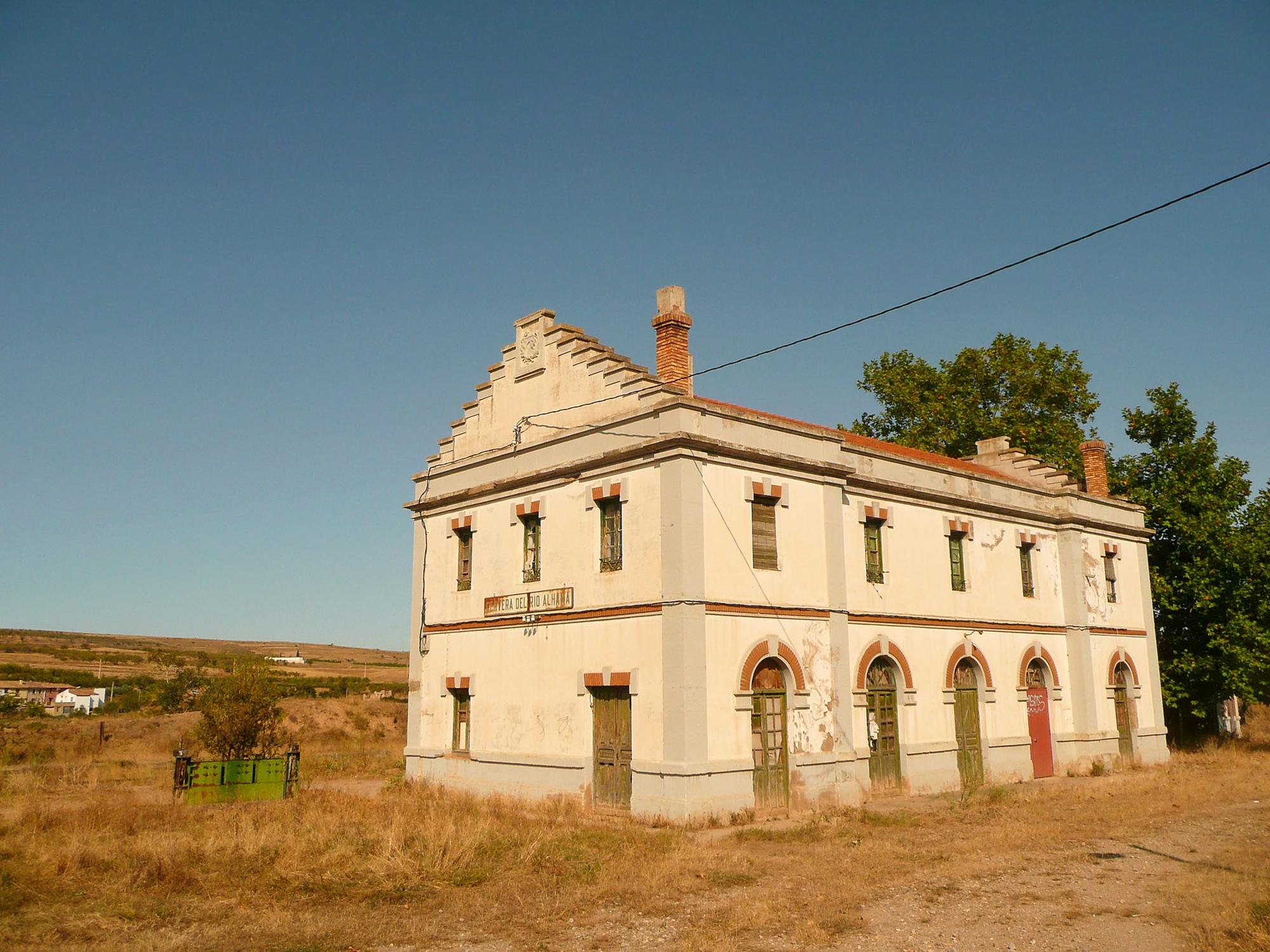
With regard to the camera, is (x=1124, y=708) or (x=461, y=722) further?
(x=1124, y=708)

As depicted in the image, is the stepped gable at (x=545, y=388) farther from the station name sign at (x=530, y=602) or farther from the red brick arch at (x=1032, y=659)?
the red brick arch at (x=1032, y=659)

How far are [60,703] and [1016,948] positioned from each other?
5272 cm

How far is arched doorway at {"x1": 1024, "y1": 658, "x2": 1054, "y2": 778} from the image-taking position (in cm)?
2486

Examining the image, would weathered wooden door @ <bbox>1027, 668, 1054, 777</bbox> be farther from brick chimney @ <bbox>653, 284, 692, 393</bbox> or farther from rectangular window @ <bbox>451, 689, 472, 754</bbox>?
rectangular window @ <bbox>451, 689, 472, 754</bbox>

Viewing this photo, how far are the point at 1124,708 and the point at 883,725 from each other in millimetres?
11099

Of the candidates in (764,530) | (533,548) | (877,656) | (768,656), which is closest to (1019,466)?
(877,656)

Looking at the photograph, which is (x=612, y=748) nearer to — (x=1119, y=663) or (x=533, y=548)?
(x=533, y=548)

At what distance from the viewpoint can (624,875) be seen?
12.5m

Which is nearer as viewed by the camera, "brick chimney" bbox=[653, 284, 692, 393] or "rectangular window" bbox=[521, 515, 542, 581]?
"brick chimney" bbox=[653, 284, 692, 393]

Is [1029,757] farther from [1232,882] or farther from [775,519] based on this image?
[1232,882]

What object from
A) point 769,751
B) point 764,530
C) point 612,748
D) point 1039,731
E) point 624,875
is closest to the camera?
point 624,875

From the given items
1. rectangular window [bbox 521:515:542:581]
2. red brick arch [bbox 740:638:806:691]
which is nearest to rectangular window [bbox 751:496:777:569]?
red brick arch [bbox 740:638:806:691]

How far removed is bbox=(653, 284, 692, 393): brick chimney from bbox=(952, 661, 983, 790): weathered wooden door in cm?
1016

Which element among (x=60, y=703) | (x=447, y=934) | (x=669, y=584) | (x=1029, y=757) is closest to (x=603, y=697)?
(x=669, y=584)
